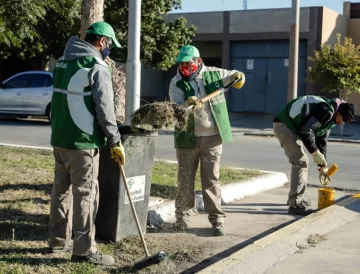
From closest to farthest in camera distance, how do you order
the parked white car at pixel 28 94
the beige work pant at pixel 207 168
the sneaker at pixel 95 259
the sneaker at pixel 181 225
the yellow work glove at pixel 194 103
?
the sneaker at pixel 95 259 → the yellow work glove at pixel 194 103 → the beige work pant at pixel 207 168 → the sneaker at pixel 181 225 → the parked white car at pixel 28 94

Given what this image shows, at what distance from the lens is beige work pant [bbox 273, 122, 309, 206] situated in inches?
292

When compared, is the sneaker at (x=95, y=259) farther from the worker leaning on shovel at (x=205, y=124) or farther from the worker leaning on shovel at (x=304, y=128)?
the worker leaning on shovel at (x=304, y=128)

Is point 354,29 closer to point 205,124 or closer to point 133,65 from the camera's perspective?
point 133,65

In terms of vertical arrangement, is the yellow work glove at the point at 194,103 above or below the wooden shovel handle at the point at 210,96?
below

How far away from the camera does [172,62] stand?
2214cm

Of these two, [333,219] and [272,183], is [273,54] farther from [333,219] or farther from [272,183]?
[333,219]

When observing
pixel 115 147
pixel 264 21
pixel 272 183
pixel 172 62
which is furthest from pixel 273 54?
pixel 115 147

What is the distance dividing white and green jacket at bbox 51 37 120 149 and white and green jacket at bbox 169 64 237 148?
1.50 metres

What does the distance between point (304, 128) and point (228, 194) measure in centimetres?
167

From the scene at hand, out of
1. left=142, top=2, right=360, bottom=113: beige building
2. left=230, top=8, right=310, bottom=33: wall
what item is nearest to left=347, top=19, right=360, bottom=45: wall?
left=142, top=2, right=360, bottom=113: beige building

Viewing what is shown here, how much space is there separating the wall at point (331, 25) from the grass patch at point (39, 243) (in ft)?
58.6

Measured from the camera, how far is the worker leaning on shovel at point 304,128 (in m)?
7.02

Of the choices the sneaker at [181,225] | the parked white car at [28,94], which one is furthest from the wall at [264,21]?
the sneaker at [181,225]

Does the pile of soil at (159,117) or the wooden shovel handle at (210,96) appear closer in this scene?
the pile of soil at (159,117)
